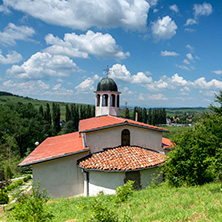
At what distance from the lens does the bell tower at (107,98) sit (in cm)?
1983

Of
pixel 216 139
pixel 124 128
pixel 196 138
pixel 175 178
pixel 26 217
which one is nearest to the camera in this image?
pixel 26 217

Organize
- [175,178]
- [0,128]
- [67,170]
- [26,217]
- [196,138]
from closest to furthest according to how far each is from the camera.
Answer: [26,217] → [196,138] → [175,178] → [67,170] → [0,128]

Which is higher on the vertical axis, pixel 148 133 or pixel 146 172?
pixel 148 133

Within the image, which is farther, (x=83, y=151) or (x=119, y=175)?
(x=83, y=151)

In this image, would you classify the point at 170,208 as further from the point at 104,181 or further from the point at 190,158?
the point at 104,181

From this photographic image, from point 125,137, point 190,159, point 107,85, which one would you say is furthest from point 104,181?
point 107,85

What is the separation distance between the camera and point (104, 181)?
1177 centimetres

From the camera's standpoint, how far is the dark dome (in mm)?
19812

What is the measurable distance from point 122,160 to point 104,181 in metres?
1.77

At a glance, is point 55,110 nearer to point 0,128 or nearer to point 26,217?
point 0,128

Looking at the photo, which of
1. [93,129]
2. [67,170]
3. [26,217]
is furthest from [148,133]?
[26,217]

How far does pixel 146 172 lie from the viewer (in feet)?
39.5

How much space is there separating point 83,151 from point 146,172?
4.63 metres

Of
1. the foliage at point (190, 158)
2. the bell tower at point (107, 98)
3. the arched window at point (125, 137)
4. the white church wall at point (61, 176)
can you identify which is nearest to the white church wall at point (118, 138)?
the arched window at point (125, 137)
